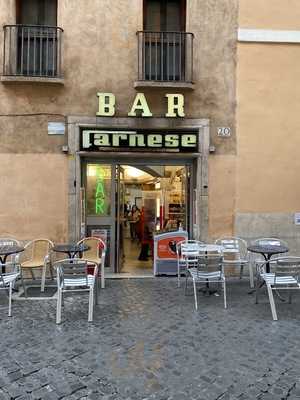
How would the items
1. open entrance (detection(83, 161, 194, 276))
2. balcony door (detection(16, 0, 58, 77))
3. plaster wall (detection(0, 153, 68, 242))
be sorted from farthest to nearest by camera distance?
1. open entrance (detection(83, 161, 194, 276))
2. balcony door (detection(16, 0, 58, 77))
3. plaster wall (detection(0, 153, 68, 242))

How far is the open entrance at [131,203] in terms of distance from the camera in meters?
8.28

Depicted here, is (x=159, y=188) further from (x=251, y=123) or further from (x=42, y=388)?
(x=42, y=388)

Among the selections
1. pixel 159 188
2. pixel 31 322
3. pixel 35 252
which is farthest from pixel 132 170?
pixel 31 322

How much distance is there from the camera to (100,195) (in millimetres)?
8328

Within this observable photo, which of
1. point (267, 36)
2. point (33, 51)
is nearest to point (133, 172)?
point (33, 51)

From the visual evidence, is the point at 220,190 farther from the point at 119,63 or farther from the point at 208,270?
the point at 119,63

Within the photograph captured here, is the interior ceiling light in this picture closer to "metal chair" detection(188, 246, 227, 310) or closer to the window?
the window

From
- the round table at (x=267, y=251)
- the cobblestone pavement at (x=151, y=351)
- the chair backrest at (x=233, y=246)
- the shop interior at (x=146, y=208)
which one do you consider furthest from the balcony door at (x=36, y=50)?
the round table at (x=267, y=251)

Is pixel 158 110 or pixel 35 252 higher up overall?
pixel 158 110

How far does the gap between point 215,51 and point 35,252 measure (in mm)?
5448

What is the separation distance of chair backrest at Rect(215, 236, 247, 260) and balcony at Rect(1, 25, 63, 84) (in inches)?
179

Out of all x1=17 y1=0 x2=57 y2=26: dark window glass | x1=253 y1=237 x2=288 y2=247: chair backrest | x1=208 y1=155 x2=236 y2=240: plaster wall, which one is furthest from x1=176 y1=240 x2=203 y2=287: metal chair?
x1=17 y1=0 x2=57 y2=26: dark window glass

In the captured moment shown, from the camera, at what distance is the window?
8344mm

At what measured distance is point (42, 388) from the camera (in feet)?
11.5
